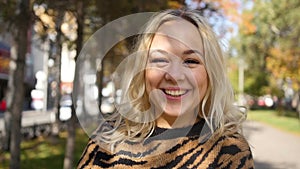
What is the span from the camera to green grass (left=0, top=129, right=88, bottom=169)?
952 cm

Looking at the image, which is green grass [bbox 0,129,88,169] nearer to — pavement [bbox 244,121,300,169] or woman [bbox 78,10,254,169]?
pavement [bbox 244,121,300,169]

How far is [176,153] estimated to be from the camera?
1.59 m

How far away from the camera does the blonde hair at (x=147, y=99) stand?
1.57 metres

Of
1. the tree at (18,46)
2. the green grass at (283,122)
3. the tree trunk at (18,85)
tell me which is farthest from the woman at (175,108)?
the green grass at (283,122)

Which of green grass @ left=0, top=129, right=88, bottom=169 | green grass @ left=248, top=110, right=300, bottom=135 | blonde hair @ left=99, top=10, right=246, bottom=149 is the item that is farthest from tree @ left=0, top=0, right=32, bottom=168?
green grass @ left=248, top=110, right=300, bottom=135

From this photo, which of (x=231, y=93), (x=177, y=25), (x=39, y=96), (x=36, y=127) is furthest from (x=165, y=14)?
(x=39, y=96)

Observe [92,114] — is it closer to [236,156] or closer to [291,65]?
[236,156]

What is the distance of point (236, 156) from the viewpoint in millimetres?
1550

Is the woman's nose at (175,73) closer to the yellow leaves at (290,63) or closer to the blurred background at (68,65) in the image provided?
the blurred background at (68,65)

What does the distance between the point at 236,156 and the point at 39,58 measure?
4536cm

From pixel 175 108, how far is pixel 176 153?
6.8 inches

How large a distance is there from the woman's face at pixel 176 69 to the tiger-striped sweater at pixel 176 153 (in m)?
0.09

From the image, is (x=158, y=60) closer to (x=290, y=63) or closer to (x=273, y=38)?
(x=290, y=63)

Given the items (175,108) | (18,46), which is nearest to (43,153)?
(18,46)
